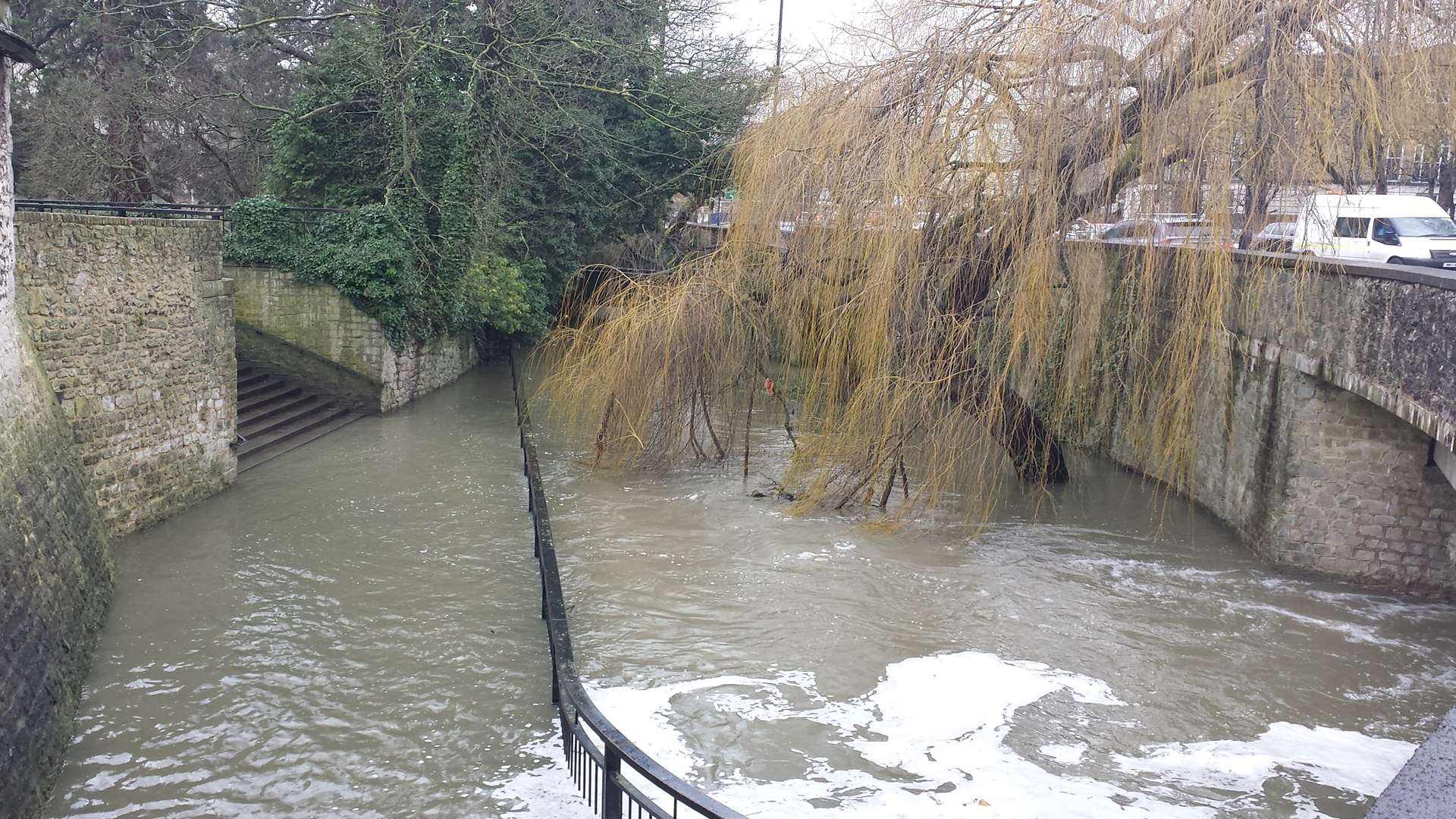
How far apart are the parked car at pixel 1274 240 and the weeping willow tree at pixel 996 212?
326 millimetres

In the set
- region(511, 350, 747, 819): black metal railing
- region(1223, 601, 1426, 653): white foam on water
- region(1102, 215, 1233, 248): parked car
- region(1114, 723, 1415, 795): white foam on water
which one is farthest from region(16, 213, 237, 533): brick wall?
region(1223, 601, 1426, 653): white foam on water

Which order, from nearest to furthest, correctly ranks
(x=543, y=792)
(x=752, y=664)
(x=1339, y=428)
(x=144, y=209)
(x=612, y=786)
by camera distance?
1. (x=612, y=786)
2. (x=543, y=792)
3. (x=752, y=664)
4. (x=1339, y=428)
5. (x=144, y=209)

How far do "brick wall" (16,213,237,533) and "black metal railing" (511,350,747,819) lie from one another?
180 inches

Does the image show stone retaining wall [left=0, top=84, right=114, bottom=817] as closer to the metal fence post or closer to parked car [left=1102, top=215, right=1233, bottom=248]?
→ the metal fence post

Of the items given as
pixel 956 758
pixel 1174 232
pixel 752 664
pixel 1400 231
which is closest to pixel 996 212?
pixel 1174 232

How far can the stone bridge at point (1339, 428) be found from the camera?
9.30 m

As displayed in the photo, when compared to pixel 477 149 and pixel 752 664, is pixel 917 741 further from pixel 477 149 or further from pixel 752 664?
pixel 477 149

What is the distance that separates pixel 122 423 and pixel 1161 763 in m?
9.63

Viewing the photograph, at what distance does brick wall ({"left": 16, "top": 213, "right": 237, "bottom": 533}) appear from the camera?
9.61 m

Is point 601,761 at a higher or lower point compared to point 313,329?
lower

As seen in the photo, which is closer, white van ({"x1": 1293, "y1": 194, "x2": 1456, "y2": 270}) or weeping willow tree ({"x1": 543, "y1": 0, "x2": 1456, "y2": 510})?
weeping willow tree ({"x1": 543, "y1": 0, "x2": 1456, "y2": 510})

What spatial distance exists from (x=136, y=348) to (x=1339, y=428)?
1193 centimetres

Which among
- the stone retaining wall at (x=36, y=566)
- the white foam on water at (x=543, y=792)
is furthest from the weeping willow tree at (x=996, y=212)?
the stone retaining wall at (x=36, y=566)

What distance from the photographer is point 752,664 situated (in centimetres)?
861
